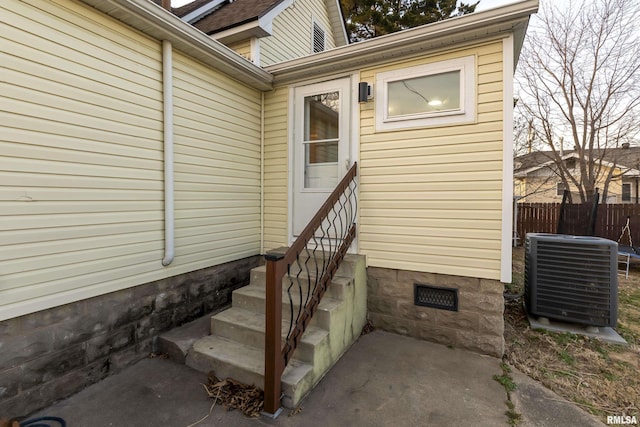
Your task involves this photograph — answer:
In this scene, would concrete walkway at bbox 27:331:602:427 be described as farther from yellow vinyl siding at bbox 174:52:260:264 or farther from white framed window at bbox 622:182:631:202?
white framed window at bbox 622:182:631:202

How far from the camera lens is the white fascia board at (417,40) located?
2.72 m

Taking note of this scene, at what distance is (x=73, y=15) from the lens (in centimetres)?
231

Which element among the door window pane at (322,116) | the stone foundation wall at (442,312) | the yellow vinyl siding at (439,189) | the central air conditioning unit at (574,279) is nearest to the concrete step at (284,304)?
the stone foundation wall at (442,312)

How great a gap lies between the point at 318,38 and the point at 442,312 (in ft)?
20.4

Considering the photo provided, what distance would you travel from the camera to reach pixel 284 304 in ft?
9.77

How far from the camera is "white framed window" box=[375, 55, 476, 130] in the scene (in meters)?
3.07

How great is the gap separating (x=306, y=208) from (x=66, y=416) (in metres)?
2.86

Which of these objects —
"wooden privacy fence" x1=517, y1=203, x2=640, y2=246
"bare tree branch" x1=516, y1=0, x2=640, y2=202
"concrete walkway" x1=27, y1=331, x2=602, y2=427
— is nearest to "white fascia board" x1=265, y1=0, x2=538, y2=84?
"concrete walkway" x1=27, y1=331, x2=602, y2=427

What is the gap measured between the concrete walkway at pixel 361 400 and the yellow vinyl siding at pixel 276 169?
6.24 ft

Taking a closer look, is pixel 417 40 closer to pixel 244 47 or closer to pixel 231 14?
pixel 244 47

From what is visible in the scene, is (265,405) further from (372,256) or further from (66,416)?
(372,256)

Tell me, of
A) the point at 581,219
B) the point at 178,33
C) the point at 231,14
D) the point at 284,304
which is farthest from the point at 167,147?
the point at 581,219

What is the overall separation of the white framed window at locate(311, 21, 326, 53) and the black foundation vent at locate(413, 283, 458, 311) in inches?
219
